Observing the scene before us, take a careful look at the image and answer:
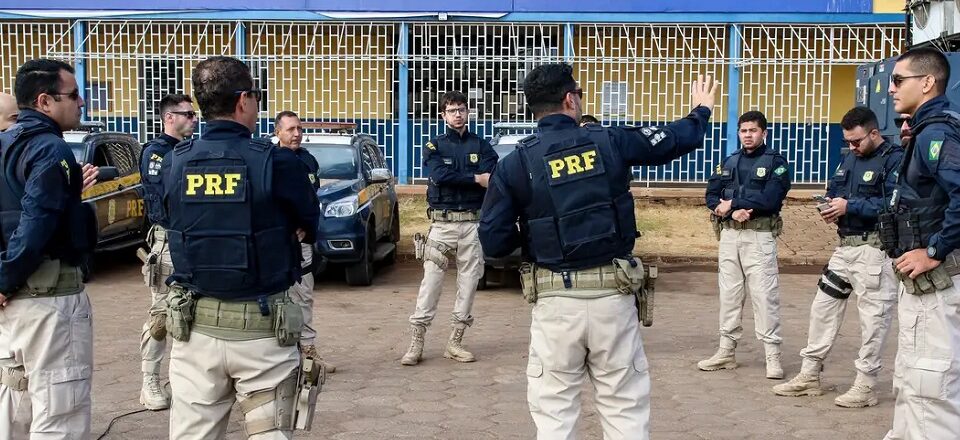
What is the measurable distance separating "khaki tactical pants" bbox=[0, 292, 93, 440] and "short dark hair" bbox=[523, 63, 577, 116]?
91.6 inches

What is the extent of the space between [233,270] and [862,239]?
439 cm

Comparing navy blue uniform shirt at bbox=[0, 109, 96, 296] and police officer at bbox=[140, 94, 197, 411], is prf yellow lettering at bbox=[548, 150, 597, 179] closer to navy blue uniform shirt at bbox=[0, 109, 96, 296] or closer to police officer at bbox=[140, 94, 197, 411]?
navy blue uniform shirt at bbox=[0, 109, 96, 296]

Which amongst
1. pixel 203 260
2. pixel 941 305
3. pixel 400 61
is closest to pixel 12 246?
pixel 203 260

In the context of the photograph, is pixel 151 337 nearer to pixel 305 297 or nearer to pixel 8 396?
pixel 305 297

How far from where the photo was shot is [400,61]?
60.5 ft

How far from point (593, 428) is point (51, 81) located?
3.60 metres

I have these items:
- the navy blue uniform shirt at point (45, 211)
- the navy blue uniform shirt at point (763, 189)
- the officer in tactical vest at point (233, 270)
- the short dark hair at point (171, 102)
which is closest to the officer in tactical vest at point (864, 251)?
the navy blue uniform shirt at point (763, 189)

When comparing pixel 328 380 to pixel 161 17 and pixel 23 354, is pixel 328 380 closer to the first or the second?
pixel 23 354

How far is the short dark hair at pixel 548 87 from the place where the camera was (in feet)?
14.5

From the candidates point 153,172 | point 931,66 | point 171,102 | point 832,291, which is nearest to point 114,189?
point 171,102

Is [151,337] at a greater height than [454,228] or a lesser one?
lesser

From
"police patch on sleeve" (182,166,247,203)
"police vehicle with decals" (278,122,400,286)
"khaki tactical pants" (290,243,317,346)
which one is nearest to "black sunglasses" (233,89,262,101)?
"police patch on sleeve" (182,166,247,203)

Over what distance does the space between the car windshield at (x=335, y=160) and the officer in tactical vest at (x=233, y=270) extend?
8.05 metres

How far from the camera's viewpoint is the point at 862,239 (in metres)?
6.57
